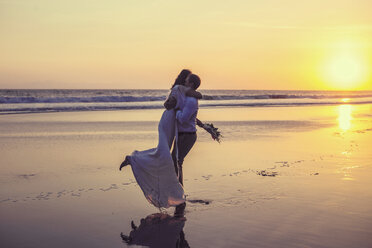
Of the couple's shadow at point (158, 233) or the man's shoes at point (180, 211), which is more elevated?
the man's shoes at point (180, 211)

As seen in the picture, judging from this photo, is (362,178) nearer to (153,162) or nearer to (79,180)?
(153,162)

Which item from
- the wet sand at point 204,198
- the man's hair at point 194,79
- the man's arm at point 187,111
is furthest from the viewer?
the man's hair at point 194,79

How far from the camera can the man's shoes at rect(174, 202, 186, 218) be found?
5.68 meters

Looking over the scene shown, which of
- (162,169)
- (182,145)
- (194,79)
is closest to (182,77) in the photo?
(194,79)

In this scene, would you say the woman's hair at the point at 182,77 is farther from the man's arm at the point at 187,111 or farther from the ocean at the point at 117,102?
the ocean at the point at 117,102

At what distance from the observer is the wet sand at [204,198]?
4.85 metres

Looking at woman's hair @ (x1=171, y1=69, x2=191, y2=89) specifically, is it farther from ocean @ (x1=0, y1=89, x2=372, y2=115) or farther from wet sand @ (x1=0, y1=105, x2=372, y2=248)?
ocean @ (x1=0, y1=89, x2=372, y2=115)

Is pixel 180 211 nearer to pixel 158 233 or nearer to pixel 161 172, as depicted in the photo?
pixel 161 172

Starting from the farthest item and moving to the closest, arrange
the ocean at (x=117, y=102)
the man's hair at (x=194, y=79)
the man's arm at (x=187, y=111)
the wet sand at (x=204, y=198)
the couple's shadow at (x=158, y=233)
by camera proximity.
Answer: the ocean at (x=117, y=102), the man's hair at (x=194, y=79), the man's arm at (x=187, y=111), the wet sand at (x=204, y=198), the couple's shadow at (x=158, y=233)

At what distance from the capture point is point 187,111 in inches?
234

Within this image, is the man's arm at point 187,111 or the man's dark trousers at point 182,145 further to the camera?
the man's dark trousers at point 182,145

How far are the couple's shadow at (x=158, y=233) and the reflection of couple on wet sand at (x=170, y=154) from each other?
Answer: 0.87 feet

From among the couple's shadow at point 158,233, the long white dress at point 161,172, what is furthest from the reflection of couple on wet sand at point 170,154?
the couple's shadow at point 158,233

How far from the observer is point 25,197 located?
6469mm
